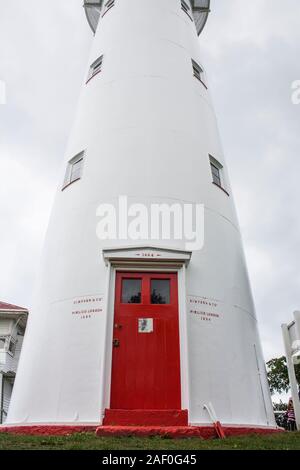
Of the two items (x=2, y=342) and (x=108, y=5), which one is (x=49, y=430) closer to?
(x=108, y=5)

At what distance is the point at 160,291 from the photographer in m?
9.06

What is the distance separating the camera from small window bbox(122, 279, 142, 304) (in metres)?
8.93

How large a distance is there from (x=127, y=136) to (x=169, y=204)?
230 centimetres

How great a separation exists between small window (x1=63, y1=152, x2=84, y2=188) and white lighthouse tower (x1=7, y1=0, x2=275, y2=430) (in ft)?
0.21

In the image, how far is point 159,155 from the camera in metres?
10.7

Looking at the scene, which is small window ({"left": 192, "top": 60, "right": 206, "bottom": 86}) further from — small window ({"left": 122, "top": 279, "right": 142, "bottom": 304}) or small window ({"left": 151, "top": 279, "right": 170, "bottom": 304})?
small window ({"left": 122, "top": 279, "right": 142, "bottom": 304})

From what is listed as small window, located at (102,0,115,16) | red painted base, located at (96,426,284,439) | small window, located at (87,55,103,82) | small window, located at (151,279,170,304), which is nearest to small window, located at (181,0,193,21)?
small window, located at (102,0,115,16)

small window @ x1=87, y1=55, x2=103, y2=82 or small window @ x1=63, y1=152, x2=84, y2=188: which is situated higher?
small window @ x1=87, y1=55, x2=103, y2=82

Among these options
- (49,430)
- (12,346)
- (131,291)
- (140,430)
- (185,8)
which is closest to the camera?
(140,430)

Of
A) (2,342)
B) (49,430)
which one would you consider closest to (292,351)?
(49,430)

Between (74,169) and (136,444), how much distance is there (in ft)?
25.2

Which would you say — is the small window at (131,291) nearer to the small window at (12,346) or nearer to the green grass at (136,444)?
the green grass at (136,444)
